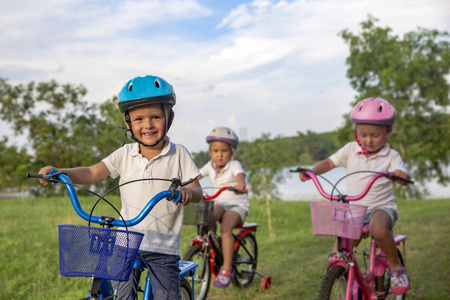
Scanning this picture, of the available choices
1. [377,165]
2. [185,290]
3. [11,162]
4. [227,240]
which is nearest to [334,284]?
[377,165]

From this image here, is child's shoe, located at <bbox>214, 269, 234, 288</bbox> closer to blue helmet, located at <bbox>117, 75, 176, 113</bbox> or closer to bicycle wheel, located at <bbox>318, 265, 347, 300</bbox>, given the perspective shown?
bicycle wheel, located at <bbox>318, 265, 347, 300</bbox>

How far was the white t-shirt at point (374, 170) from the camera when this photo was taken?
15.9ft

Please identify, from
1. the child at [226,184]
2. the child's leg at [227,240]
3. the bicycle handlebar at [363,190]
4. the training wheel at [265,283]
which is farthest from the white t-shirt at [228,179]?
the bicycle handlebar at [363,190]

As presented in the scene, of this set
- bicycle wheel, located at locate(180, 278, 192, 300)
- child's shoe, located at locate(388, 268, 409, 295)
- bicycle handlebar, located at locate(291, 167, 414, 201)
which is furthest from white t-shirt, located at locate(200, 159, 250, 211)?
bicycle wheel, located at locate(180, 278, 192, 300)

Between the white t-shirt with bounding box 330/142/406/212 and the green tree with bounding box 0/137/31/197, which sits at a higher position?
the green tree with bounding box 0/137/31/197

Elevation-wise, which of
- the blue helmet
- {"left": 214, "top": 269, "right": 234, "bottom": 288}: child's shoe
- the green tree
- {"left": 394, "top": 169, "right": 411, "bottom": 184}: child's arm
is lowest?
{"left": 214, "top": 269, "right": 234, "bottom": 288}: child's shoe

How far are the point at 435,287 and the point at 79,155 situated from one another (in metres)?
25.9

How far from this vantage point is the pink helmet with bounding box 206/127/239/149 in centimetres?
588

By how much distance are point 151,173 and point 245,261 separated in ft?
10.8

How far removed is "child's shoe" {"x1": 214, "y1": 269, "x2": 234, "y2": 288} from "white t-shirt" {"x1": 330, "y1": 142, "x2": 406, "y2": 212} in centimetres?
167

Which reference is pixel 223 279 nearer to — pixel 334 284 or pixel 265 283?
pixel 265 283

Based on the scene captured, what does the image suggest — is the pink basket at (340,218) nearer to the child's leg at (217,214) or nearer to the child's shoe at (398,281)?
the child's shoe at (398,281)

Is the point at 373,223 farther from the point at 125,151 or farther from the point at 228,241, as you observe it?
the point at 125,151

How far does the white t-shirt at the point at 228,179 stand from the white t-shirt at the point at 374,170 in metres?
1.38
